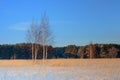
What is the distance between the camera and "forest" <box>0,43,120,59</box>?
5759cm

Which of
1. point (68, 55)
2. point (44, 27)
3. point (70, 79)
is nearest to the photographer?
point (70, 79)

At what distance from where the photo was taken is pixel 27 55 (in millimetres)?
60344

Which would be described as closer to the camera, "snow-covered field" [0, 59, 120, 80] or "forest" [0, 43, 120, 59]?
"snow-covered field" [0, 59, 120, 80]

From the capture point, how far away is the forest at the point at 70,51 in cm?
5759

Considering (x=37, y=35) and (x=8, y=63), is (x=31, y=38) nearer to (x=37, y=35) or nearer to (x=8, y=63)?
(x=37, y=35)

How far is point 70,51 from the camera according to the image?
62.2 m

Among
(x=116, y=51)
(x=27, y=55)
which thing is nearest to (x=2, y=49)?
(x=27, y=55)

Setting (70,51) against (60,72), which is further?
(70,51)

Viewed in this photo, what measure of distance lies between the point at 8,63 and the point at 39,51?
1001 cm

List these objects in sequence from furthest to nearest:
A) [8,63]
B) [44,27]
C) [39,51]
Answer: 1. [39,51]
2. [44,27]
3. [8,63]

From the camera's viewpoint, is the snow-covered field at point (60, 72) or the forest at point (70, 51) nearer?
the snow-covered field at point (60, 72)

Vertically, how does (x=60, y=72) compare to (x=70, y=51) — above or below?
below

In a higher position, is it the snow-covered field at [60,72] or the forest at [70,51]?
the forest at [70,51]

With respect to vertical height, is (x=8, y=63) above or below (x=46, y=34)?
below
